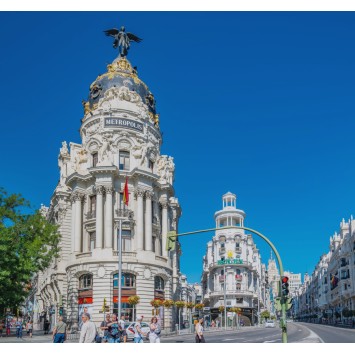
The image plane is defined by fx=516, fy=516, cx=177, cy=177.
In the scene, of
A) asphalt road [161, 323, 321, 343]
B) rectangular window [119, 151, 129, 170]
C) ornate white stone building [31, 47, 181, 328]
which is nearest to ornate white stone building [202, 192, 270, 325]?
ornate white stone building [31, 47, 181, 328]

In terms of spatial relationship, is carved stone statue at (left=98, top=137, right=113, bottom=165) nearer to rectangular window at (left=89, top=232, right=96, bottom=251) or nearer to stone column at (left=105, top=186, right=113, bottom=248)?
stone column at (left=105, top=186, right=113, bottom=248)

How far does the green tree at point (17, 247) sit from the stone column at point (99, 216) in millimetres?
10013

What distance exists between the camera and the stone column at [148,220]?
58438mm

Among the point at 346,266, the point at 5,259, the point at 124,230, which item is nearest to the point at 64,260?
the point at 124,230

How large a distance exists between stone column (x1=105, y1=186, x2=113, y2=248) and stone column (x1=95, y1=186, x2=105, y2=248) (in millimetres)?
584

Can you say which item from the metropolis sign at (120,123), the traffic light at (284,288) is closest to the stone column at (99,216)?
the metropolis sign at (120,123)

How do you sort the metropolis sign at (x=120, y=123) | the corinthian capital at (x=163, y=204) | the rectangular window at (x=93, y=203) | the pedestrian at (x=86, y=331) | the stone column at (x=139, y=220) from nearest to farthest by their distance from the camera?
the pedestrian at (x=86, y=331)
the stone column at (x=139, y=220)
the rectangular window at (x=93, y=203)
the metropolis sign at (x=120, y=123)
the corinthian capital at (x=163, y=204)

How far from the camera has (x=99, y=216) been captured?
57.5 meters

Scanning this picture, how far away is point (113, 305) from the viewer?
5444cm

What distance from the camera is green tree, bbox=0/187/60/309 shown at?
39.2 m

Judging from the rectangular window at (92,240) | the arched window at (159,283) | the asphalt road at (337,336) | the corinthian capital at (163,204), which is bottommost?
the asphalt road at (337,336)

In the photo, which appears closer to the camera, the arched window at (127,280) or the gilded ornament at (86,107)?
the arched window at (127,280)

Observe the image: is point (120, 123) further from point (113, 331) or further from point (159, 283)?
point (113, 331)

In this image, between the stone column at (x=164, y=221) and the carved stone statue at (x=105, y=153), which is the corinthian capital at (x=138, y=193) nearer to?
the carved stone statue at (x=105, y=153)
